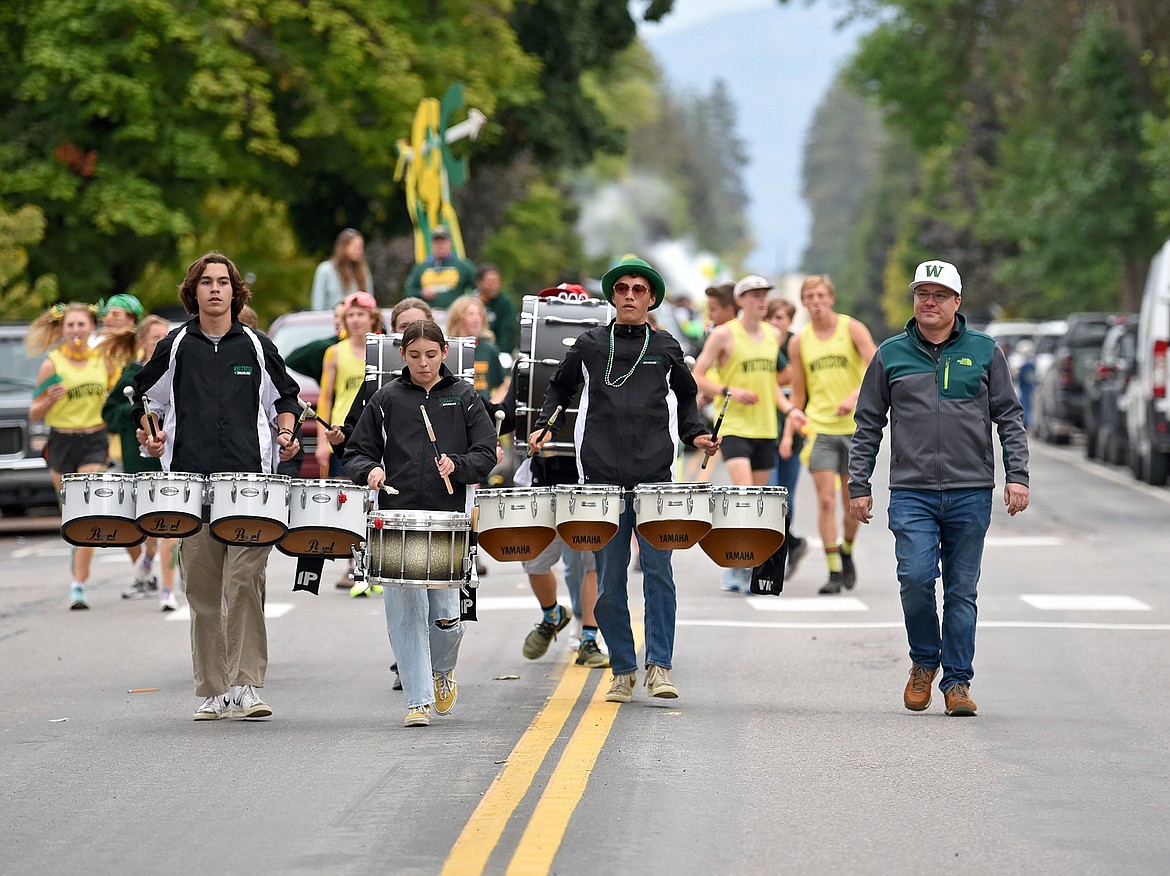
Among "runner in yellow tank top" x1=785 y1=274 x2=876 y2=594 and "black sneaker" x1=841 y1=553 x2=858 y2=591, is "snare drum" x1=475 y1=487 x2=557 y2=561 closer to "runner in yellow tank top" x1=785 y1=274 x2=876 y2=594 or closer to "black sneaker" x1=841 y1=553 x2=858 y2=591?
"runner in yellow tank top" x1=785 y1=274 x2=876 y2=594

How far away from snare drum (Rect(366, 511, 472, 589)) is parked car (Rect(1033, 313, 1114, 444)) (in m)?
26.7

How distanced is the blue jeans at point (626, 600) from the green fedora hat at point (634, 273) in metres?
1.01

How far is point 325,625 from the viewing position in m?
13.7

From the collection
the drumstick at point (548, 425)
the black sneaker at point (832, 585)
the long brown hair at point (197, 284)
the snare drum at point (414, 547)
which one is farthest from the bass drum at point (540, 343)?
the black sneaker at point (832, 585)

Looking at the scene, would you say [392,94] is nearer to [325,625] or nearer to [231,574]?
[325,625]

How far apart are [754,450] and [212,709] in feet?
18.9

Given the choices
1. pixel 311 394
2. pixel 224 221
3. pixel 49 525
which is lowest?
pixel 49 525

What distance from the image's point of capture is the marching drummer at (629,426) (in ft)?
32.4

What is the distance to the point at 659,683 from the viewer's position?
33.0 feet

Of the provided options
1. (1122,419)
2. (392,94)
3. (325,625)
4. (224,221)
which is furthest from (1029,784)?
(224,221)

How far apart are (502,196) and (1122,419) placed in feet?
78.4

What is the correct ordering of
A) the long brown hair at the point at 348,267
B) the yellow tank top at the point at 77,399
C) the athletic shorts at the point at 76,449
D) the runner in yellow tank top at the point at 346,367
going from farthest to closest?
the long brown hair at the point at 348,267
the athletic shorts at the point at 76,449
the yellow tank top at the point at 77,399
the runner in yellow tank top at the point at 346,367

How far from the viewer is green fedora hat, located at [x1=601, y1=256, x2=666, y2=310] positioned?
9867 mm

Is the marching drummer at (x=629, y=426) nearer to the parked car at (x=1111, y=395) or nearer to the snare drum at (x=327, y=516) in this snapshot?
the snare drum at (x=327, y=516)
